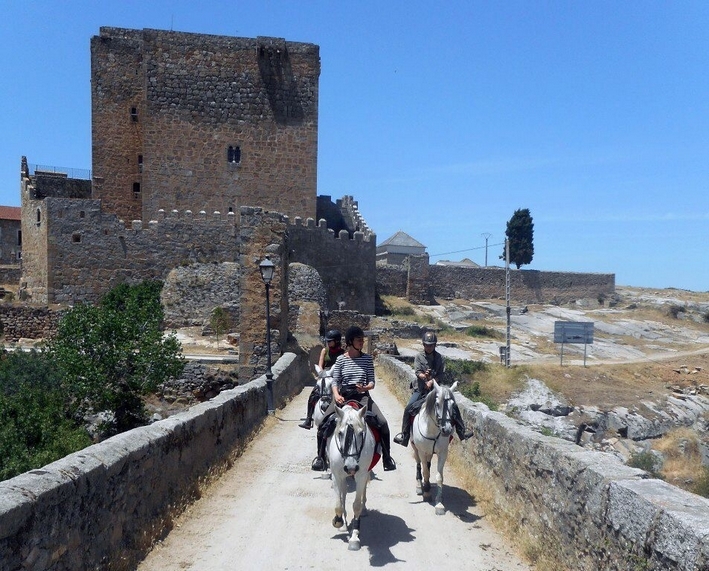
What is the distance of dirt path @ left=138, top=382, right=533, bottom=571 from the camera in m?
5.55

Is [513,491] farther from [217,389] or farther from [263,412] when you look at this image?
Result: [217,389]

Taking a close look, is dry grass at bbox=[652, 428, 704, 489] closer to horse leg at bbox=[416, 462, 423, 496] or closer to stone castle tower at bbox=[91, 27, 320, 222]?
horse leg at bbox=[416, 462, 423, 496]

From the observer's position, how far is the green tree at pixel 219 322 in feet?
83.1

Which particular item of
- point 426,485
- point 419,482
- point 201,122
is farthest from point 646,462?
point 201,122

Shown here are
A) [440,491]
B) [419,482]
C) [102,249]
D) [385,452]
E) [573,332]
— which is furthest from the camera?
[573,332]

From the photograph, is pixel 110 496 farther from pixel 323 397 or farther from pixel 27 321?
pixel 27 321

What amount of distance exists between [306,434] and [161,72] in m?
27.6

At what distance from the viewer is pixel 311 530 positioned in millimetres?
6359

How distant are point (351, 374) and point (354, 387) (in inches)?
5.3

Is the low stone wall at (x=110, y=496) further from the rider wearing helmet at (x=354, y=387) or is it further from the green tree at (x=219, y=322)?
the green tree at (x=219, y=322)

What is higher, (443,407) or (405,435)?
(443,407)

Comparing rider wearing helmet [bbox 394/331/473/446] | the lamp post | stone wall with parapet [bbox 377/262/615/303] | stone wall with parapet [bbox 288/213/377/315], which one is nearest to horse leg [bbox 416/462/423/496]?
rider wearing helmet [bbox 394/331/473/446]

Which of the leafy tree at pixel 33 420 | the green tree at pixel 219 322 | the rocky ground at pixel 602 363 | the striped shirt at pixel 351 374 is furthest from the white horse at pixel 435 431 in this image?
the green tree at pixel 219 322

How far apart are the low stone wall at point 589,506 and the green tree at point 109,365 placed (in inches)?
428
